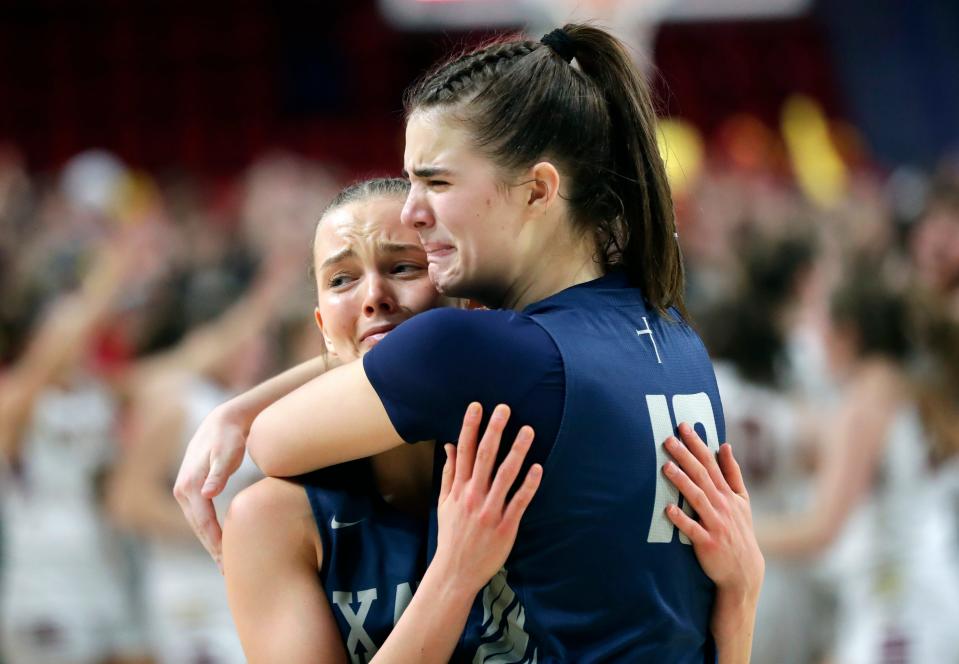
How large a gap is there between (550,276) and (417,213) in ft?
0.78

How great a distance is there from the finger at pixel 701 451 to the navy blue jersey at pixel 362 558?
499mm

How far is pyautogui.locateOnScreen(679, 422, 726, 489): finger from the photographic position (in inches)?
74.9

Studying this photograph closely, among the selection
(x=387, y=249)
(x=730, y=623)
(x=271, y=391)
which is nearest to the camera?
(x=730, y=623)

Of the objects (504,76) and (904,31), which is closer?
(504,76)

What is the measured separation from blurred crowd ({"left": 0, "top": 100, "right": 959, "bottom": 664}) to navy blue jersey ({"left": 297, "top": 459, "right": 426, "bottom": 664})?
7.93 feet

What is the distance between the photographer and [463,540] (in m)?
1.83

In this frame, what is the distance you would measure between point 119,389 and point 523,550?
4901 mm

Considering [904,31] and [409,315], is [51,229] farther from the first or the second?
[904,31]

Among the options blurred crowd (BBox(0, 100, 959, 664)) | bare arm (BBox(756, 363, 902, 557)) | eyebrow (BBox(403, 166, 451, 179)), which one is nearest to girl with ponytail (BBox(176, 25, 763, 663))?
eyebrow (BBox(403, 166, 451, 179))

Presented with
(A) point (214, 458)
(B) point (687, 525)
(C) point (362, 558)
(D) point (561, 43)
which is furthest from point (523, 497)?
(D) point (561, 43)

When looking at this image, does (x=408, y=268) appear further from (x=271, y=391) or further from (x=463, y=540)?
(x=463, y=540)

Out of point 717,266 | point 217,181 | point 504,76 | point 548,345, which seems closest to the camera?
point 548,345

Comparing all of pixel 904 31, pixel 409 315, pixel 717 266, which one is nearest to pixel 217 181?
pixel 717 266

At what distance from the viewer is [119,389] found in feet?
20.8
